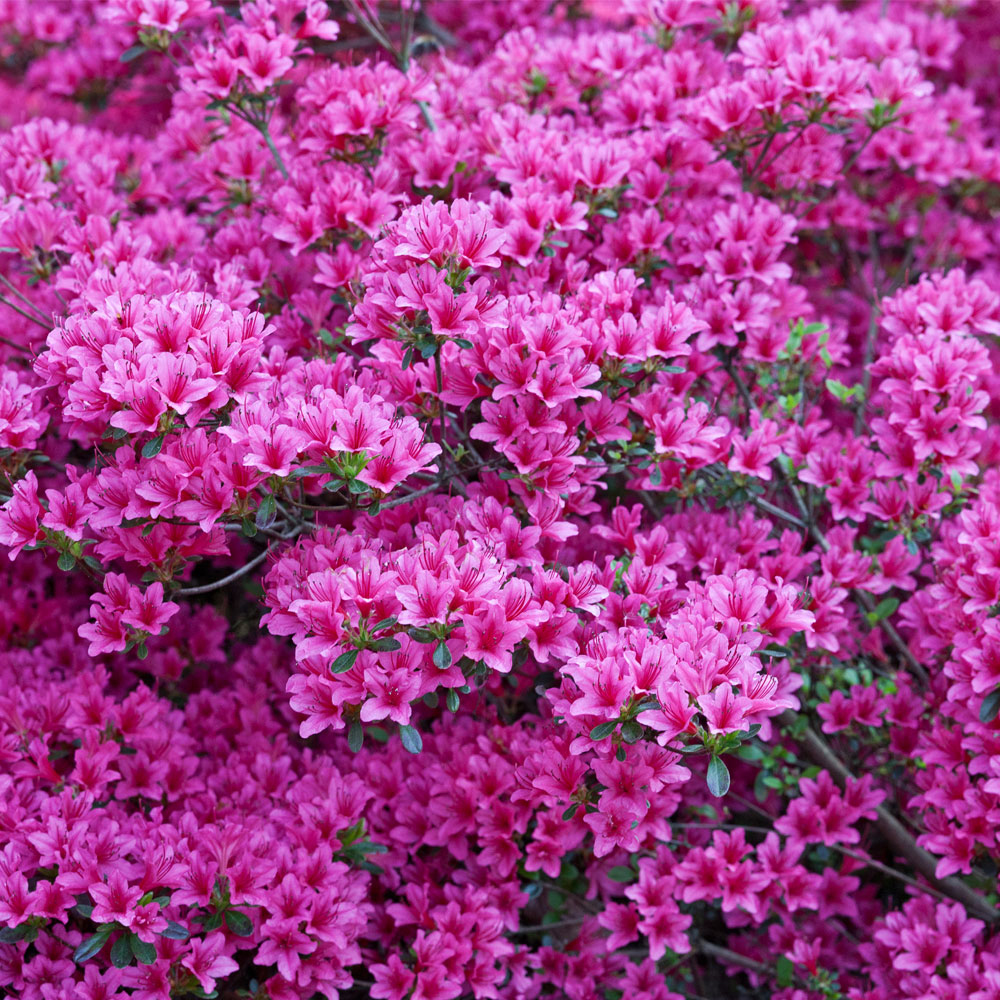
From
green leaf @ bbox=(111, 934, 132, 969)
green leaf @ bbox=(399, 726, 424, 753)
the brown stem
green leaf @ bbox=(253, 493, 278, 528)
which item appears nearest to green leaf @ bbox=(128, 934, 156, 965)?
green leaf @ bbox=(111, 934, 132, 969)

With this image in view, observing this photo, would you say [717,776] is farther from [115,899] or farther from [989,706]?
[115,899]

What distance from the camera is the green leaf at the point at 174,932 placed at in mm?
2078

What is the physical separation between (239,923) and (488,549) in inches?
36.5

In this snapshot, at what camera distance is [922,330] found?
Result: 2.72 metres

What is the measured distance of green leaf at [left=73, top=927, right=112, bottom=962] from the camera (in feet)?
6.63

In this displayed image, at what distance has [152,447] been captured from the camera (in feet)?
6.47

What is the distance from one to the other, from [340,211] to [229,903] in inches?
62.4

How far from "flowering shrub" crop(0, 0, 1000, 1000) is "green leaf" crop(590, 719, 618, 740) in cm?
2

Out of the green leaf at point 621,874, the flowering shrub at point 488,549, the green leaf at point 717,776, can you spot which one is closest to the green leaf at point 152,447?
the flowering shrub at point 488,549

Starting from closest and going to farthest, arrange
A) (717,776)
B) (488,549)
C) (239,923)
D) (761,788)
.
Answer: (717,776) → (488,549) → (239,923) → (761,788)

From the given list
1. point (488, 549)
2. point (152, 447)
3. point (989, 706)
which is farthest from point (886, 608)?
point (152, 447)

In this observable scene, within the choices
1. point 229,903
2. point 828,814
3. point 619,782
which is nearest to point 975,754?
point 828,814

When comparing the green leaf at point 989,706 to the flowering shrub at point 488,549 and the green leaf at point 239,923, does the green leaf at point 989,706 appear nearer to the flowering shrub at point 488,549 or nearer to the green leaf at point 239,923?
the flowering shrub at point 488,549

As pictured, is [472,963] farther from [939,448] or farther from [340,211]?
[340,211]
